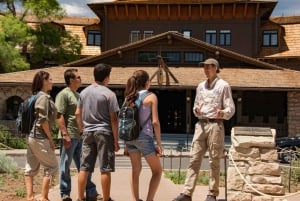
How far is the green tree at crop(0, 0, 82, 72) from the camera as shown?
97.1 ft

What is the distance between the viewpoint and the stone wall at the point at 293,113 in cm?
2509

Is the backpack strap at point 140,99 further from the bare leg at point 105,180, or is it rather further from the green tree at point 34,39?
the green tree at point 34,39

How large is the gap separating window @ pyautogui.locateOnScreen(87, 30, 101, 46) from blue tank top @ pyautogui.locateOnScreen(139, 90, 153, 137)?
30.1m

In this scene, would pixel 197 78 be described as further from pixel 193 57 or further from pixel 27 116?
pixel 27 116

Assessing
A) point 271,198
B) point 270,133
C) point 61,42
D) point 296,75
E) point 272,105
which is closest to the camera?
point 271,198

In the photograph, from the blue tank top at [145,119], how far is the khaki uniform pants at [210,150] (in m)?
0.93

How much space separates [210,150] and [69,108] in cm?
202

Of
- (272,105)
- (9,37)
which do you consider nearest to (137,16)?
(9,37)

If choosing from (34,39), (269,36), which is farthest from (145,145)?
(269,36)

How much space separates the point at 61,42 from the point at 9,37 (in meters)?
3.70

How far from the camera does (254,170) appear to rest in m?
6.66

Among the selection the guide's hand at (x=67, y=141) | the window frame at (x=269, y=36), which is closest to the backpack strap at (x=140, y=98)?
the guide's hand at (x=67, y=141)

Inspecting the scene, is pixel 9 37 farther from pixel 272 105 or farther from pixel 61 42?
pixel 272 105

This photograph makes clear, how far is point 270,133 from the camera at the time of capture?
6.95m
